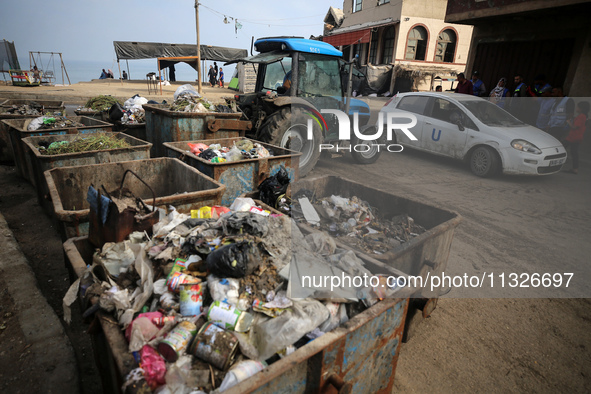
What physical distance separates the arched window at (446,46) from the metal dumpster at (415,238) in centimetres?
2170

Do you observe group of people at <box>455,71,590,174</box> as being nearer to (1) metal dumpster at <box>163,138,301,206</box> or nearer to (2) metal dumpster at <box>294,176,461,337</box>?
(2) metal dumpster at <box>294,176,461,337</box>

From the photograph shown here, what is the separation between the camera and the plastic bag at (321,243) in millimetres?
2170

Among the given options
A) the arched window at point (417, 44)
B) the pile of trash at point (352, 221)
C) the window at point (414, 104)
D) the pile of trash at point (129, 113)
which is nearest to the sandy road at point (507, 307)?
the pile of trash at point (352, 221)

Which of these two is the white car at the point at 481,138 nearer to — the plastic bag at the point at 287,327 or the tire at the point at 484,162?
the tire at the point at 484,162

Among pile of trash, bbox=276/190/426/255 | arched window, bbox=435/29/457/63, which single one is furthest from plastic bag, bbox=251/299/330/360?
arched window, bbox=435/29/457/63

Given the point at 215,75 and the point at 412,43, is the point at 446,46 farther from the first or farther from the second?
the point at 215,75

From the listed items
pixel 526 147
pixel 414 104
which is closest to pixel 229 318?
pixel 526 147

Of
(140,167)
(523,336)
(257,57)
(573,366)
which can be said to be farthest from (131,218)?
(257,57)

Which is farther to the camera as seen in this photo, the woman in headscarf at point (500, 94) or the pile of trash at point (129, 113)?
the woman in headscarf at point (500, 94)

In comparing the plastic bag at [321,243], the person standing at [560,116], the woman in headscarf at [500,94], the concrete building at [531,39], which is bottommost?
the plastic bag at [321,243]

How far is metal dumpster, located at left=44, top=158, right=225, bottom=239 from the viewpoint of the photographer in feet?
8.21

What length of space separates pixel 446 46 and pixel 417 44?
205 cm

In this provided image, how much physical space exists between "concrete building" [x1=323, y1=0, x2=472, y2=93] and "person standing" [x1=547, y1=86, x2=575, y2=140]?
1160 centimetres

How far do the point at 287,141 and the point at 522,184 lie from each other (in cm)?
470
